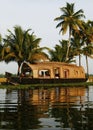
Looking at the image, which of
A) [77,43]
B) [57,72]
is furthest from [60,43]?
[57,72]

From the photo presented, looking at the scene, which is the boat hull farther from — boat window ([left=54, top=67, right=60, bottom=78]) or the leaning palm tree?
the leaning palm tree

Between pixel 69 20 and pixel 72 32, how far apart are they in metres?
4.43

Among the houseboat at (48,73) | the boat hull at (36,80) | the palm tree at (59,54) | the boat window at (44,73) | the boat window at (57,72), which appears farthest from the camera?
the palm tree at (59,54)

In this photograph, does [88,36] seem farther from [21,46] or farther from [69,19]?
[21,46]

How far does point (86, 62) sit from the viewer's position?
53906 mm

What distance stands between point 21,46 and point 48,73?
4.45 metres

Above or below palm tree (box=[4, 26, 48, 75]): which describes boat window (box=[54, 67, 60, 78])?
below

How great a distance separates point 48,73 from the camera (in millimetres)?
38219

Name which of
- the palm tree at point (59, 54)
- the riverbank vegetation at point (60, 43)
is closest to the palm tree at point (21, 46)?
the riverbank vegetation at point (60, 43)

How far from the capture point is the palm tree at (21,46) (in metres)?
37.3

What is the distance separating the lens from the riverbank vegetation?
3753cm

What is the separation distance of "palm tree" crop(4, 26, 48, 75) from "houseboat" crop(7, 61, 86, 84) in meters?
1.03

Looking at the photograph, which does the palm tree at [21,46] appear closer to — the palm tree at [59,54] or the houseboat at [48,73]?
the houseboat at [48,73]

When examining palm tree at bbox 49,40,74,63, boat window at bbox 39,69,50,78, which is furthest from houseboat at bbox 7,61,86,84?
palm tree at bbox 49,40,74,63
